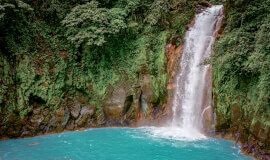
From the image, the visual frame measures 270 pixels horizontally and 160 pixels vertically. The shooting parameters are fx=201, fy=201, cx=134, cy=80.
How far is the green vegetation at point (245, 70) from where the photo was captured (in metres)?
6.65

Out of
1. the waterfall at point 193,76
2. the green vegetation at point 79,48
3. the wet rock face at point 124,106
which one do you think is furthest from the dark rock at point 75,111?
the waterfall at point 193,76

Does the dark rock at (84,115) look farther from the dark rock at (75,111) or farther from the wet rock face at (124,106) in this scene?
the dark rock at (75,111)

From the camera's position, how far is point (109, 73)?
40.3ft

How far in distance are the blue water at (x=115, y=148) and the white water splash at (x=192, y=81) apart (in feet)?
3.56

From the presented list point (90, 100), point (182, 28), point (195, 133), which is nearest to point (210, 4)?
point (182, 28)

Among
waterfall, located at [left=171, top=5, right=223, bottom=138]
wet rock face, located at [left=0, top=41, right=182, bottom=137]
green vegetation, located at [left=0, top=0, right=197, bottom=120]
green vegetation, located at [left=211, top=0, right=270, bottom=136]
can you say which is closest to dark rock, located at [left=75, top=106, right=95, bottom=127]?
wet rock face, located at [left=0, top=41, right=182, bottom=137]

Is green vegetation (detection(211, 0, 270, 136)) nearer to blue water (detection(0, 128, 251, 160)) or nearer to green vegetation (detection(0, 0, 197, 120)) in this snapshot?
blue water (detection(0, 128, 251, 160))

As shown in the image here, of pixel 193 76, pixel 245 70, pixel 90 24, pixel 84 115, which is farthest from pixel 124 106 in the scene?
pixel 245 70

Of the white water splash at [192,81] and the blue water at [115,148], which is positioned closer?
the blue water at [115,148]

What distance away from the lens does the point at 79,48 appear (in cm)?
1205

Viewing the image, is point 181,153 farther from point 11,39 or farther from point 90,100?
point 11,39

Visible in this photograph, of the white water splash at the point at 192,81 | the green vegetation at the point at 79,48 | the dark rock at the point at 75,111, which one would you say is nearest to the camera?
the green vegetation at the point at 79,48

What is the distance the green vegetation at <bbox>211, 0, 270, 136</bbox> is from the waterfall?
1.13m

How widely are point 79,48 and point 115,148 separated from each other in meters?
6.50
